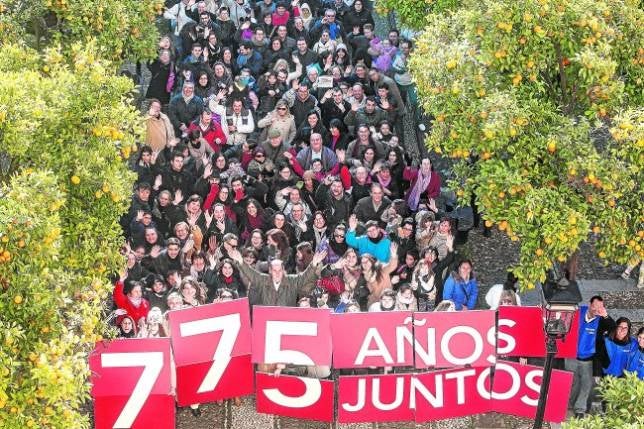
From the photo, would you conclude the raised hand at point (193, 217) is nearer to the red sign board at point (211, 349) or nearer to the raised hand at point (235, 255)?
the raised hand at point (235, 255)

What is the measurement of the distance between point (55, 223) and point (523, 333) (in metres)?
6.88

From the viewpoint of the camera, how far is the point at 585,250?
861 inches

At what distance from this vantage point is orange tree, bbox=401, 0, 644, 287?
16.0 meters

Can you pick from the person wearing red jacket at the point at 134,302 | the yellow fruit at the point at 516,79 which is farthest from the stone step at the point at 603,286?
the person wearing red jacket at the point at 134,302

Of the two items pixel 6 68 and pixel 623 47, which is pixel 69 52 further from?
pixel 623 47

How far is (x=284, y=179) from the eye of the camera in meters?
20.5

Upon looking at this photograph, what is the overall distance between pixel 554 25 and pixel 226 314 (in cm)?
568

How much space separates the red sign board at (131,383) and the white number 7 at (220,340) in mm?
616

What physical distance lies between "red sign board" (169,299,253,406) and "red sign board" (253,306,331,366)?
0.20m

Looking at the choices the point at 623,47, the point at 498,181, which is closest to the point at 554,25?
the point at 623,47

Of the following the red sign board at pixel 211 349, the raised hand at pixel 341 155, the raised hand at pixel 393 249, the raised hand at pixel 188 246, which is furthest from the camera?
the raised hand at pixel 341 155

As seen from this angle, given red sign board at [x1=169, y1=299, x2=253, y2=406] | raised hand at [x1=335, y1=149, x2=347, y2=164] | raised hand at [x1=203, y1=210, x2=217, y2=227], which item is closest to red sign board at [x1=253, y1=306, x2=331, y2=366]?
red sign board at [x1=169, y1=299, x2=253, y2=406]

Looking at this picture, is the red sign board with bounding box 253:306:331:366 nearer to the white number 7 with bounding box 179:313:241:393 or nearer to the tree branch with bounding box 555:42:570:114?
the white number 7 with bounding box 179:313:241:393

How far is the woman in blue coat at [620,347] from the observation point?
671 inches
